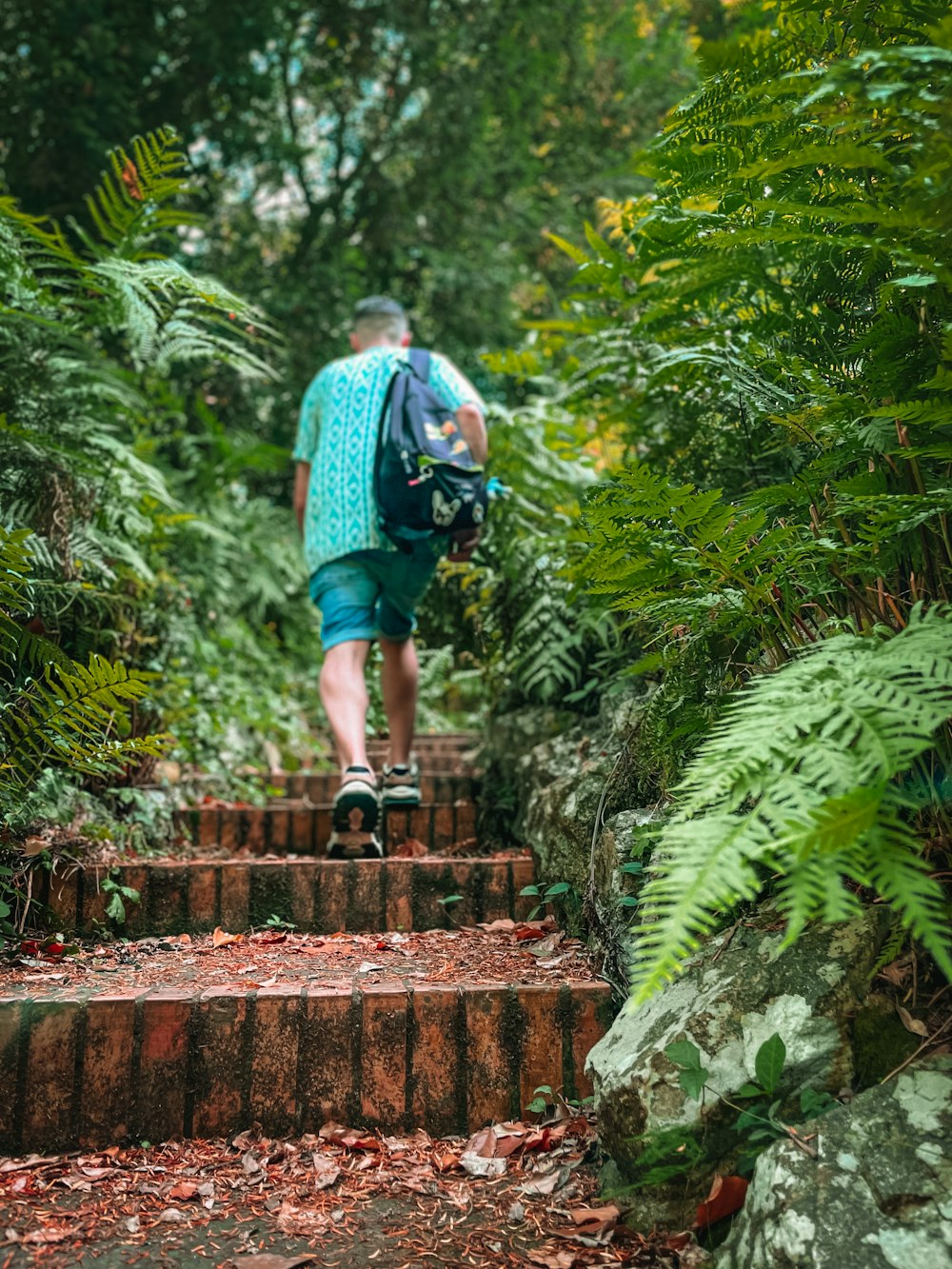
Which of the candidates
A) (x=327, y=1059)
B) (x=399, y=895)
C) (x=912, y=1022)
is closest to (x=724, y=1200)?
(x=912, y=1022)

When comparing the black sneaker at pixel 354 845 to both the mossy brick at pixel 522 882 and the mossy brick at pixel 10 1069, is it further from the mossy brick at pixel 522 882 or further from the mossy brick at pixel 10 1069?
the mossy brick at pixel 10 1069

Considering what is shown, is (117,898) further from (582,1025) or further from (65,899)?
(582,1025)

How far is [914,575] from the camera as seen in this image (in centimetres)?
161

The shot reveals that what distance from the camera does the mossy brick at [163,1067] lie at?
6.09ft

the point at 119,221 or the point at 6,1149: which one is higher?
the point at 119,221

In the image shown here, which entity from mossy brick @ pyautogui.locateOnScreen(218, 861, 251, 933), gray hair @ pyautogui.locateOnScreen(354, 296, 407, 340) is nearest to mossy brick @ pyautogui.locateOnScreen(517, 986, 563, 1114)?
mossy brick @ pyautogui.locateOnScreen(218, 861, 251, 933)

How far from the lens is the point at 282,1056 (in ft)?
6.24

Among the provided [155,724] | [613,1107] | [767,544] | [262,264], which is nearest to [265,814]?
[155,724]

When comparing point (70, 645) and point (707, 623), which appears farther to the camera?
point (70, 645)

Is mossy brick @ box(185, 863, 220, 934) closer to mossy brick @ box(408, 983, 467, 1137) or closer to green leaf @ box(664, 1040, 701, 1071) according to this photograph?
mossy brick @ box(408, 983, 467, 1137)

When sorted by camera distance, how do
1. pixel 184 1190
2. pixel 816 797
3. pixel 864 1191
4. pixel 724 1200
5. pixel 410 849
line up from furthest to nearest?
pixel 410 849 < pixel 184 1190 < pixel 724 1200 < pixel 864 1191 < pixel 816 797

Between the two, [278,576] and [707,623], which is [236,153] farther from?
[707,623]

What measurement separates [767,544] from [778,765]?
531 millimetres

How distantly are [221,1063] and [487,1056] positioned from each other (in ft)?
1.76
